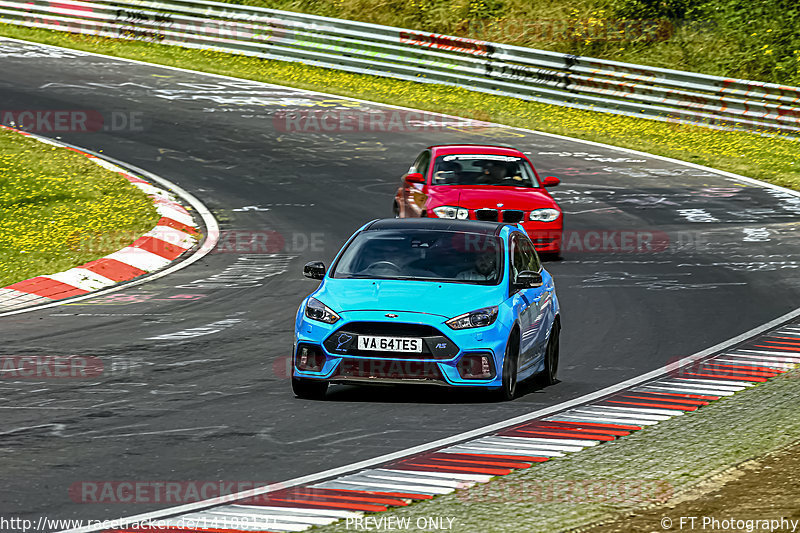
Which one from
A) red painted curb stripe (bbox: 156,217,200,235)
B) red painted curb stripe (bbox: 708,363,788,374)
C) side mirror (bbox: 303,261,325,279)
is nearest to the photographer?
side mirror (bbox: 303,261,325,279)

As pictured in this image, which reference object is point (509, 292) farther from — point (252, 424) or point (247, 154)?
point (247, 154)

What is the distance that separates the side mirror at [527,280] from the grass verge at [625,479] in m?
1.80

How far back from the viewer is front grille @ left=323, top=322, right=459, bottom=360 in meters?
11.3

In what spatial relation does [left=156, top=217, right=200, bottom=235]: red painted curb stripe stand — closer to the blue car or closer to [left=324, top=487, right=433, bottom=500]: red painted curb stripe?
the blue car

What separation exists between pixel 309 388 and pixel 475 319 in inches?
58.2

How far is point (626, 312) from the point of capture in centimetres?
1598

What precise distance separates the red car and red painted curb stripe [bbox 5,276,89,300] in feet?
16.2

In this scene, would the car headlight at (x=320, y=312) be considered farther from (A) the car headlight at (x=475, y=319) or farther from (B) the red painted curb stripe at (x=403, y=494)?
(B) the red painted curb stripe at (x=403, y=494)

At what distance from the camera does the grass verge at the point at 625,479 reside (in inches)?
312

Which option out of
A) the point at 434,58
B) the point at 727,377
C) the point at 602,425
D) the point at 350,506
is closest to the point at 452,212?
the point at 727,377

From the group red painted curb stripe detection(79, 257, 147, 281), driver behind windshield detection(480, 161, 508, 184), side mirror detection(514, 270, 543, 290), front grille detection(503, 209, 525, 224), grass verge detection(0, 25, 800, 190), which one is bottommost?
red painted curb stripe detection(79, 257, 147, 281)

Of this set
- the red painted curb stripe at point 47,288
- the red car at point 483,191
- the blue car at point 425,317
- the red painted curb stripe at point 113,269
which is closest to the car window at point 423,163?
the red car at point 483,191

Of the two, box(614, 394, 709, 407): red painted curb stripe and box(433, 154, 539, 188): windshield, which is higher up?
box(433, 154, 539, 188): windshield

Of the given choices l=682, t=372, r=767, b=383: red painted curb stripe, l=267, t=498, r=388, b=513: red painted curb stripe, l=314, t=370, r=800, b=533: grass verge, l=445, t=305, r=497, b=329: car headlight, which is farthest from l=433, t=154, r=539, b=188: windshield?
l=267, t=498, r=388, b=513: red painted curb stripe
